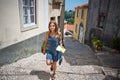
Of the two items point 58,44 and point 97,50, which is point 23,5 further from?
point 97,50

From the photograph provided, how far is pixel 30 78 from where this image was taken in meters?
4.80

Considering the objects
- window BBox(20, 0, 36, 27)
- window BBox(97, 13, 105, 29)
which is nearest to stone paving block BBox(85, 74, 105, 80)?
window BBox(20, 0, 36, 27)

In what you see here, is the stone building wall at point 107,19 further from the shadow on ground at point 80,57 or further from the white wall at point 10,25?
the white wall at point 10,25

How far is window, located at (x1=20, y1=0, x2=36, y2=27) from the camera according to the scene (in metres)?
6.66

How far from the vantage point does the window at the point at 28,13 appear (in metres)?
6.66

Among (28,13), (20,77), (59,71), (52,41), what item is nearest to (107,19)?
(28,13)

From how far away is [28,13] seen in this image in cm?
702

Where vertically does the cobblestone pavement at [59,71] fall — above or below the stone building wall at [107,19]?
below

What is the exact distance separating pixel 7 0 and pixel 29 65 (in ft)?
9.27

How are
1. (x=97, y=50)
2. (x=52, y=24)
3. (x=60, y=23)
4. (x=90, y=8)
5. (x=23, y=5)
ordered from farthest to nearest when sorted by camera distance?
(x=90, y=8) → (x=60, y=23) → (x=97, y=50) → (x=23, y=5) → (x=52, y=24)

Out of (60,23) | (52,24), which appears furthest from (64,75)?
(60,23)

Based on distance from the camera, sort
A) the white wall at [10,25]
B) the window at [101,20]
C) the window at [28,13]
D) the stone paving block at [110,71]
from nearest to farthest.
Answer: the white wall at [10,25], the stone paving block at [110,71], the window at [28,13], the window at [101,20]

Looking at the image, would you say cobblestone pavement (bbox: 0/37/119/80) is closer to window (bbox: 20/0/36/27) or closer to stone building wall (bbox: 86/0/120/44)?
window (bbox: 20/0/36/27)

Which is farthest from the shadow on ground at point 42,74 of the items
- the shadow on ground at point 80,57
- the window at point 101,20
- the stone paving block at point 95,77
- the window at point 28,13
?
the window at point 101,20
